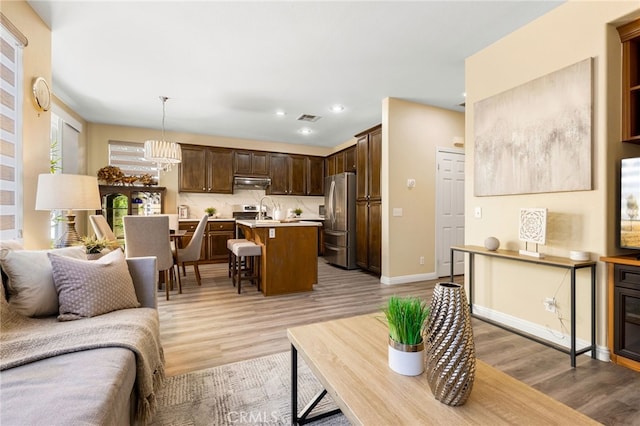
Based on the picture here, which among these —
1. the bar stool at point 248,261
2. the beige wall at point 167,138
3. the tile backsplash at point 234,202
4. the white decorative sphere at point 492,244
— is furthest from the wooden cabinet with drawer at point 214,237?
the white decorative sphere at point 492,244

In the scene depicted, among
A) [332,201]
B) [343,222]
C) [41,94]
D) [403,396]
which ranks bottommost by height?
[403,396]

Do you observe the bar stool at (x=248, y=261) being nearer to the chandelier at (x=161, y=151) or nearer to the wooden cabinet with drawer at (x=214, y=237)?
the wooden cabinet with drawer at (x=214, y=237)

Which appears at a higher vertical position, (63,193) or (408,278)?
(63,193)

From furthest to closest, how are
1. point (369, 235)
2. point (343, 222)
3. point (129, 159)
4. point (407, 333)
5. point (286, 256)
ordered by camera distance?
1. point (129, 159)
2. point (343, 222)
3. point (369, 235)
4. point (286, 256)
5. point (407, 333)

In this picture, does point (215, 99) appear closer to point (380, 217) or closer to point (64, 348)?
point (380, 217)

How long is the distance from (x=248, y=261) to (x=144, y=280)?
2.81 meters

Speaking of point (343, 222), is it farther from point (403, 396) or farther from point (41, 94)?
point (403, 396)

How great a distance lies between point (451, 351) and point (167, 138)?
6438 mm

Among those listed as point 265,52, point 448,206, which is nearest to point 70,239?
point 265,52

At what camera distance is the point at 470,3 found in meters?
2.25

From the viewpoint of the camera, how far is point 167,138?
5.89 metres

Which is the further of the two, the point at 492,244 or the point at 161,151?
the point at 161,151

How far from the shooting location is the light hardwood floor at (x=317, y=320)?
1.73 m

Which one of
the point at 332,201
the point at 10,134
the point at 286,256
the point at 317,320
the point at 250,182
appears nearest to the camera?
the point at 10,134
